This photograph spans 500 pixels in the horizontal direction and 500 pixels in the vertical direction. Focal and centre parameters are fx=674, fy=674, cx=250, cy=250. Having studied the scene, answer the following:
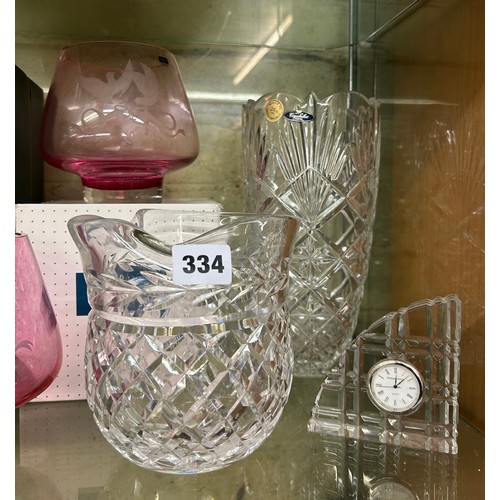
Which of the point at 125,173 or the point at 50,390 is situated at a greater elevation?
the point at 125,173

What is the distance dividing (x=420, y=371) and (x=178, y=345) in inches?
12.0

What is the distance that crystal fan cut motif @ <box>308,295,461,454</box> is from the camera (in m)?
0.76

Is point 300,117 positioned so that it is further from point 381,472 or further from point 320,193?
point 381,472

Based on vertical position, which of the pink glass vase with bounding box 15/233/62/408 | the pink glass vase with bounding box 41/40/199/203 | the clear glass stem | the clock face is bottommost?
the clock face

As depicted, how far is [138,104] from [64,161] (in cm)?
13

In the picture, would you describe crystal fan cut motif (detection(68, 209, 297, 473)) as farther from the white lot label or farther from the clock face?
the clock face

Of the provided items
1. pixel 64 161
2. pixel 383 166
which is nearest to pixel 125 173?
pixel 64 161

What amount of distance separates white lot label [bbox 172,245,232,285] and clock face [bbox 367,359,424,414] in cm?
26

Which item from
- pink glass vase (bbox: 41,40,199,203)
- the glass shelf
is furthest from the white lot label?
pink glass vase (bbox: 41,40,199,203)

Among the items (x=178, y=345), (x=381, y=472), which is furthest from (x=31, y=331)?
(x=381, y=472)

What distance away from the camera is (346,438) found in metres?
0.79

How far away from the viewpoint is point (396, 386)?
77 centimetres
